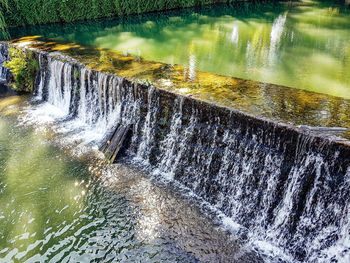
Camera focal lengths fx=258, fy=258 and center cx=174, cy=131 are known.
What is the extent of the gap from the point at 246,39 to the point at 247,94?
852cm

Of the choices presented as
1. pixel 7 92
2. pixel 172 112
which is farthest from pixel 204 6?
pixel 172 112

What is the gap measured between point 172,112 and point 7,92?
8.16m

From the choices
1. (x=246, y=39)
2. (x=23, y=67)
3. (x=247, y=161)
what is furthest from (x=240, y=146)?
(x=246, y=39)

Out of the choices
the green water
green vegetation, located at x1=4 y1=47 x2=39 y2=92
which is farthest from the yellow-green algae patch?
green vegetation, located at x1=4 y1=47 x2=39 y2=92

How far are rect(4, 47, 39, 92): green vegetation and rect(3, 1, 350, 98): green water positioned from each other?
3.46 metres

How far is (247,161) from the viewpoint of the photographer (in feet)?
15.3

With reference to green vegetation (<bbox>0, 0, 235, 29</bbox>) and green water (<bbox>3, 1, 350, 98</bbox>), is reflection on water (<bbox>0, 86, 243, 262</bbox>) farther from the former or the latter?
green vegetation (<bbox>0, 0, 235, 29</bbox>)

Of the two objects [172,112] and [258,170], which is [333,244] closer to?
[258,170]

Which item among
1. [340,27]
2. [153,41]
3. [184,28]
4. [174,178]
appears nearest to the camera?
[174,178]

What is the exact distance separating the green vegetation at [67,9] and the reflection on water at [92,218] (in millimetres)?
14806

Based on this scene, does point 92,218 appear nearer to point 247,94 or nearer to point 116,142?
point 116,142

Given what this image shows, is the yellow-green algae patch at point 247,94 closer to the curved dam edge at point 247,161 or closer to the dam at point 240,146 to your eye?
the dam at point 240,146

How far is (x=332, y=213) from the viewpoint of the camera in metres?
3.74

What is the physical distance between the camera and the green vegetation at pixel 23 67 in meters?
9.95
